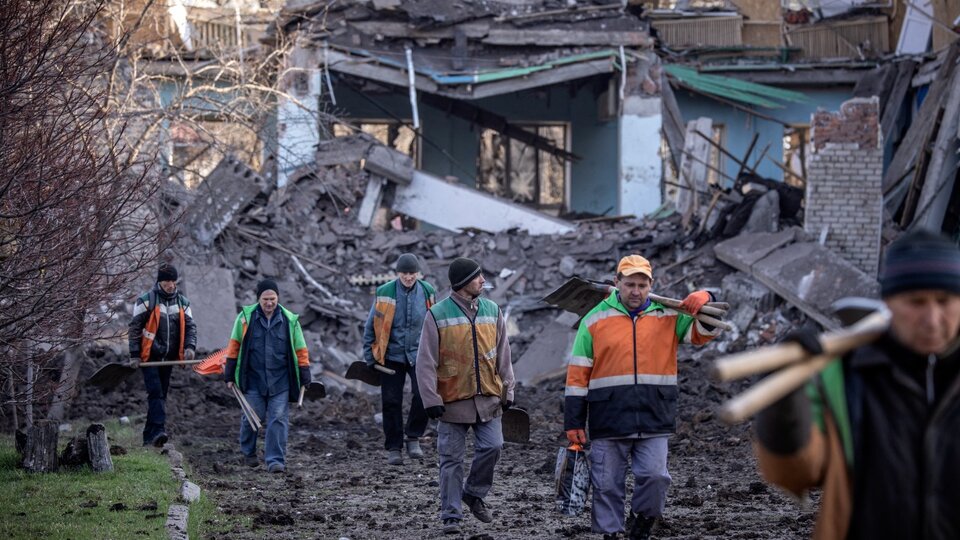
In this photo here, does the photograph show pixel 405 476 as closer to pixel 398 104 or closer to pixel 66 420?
pixel 66 420

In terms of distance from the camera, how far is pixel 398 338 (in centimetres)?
1184

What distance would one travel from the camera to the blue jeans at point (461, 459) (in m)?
8.37

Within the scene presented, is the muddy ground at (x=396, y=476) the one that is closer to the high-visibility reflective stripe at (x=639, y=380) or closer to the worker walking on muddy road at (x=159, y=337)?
the worker walking on muddy road at (x=159, y=337)

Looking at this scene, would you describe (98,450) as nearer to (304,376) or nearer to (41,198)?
(304,376)

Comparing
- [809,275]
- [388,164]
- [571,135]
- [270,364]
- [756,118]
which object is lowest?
[270,364]

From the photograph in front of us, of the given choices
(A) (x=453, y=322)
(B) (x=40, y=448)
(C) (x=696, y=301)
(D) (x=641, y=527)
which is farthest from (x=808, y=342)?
(B) (x=40, y=448)

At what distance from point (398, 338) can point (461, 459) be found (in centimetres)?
353

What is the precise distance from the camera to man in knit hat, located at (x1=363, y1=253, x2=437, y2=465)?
38.4ft

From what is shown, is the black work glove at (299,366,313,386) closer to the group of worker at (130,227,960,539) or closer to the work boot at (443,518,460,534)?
the group of worker at (130,227,960,539)

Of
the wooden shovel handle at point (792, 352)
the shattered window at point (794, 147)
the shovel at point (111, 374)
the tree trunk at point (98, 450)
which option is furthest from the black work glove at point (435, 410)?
the shattered window at point (794, 147)

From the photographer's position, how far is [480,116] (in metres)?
26.0

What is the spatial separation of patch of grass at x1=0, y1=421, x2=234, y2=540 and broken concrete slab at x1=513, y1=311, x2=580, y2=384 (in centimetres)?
767

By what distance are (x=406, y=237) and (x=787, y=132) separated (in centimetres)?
1125

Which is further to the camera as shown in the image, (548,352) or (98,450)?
(548,352)
